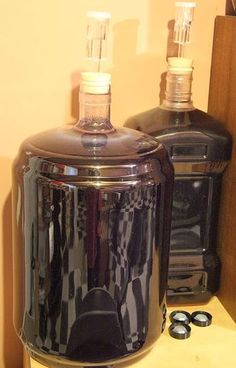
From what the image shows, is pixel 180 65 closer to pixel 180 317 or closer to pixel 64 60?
pixel 64 60

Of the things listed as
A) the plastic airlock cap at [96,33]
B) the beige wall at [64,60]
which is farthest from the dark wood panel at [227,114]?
the plastic airlock cap at [96,33]

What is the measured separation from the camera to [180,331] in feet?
2.96

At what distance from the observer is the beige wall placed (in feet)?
3.05

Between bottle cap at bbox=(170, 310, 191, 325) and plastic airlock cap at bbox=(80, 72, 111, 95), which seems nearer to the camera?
plastic airlock cap at bbox=(80, 72, 111, 95)

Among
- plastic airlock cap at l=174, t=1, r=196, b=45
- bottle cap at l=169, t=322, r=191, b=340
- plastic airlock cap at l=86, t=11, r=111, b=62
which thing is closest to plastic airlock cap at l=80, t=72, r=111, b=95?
plastic airlock cap at l=86, t=11, r=111, b=62

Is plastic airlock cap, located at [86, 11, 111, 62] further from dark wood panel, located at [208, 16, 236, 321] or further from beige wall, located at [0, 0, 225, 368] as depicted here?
dark wood panel, located at [208, 16, 236, 321]

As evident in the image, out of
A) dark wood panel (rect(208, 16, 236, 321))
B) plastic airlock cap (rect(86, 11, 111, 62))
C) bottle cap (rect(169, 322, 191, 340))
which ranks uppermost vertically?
plastic airlock cap (rect(86, 11, 111, 62))

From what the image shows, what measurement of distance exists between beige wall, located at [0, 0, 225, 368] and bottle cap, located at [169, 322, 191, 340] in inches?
12.7

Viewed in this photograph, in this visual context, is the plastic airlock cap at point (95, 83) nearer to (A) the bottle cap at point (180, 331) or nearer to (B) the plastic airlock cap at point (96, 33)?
(B) the plastic airlock cap at point (96, 33)

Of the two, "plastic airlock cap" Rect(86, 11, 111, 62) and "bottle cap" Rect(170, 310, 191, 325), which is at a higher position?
"plastic airlock cap" Rect(86, 11, 111, 62)

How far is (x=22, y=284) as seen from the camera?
804 millimetres

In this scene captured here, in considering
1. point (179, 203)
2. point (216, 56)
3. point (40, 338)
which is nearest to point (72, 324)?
point (40, 338)

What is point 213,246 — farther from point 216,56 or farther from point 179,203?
point 216,56

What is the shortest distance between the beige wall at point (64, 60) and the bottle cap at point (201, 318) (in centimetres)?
35
